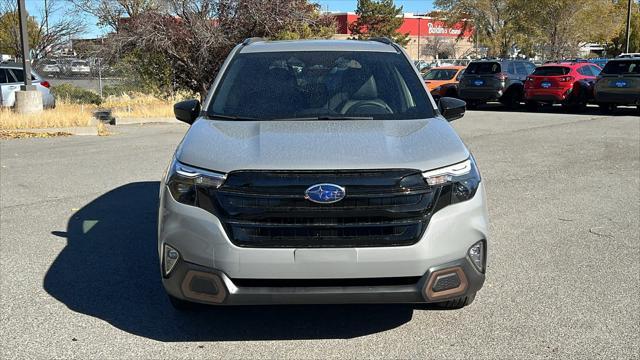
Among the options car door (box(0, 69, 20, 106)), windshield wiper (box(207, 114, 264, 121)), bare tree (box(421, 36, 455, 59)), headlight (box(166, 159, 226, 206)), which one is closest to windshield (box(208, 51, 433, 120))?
windshield wiper (box(207, 114, 264, 121))

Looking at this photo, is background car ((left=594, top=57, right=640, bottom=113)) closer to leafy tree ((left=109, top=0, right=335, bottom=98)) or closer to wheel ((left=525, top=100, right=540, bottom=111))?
wheel ((left=525, top=100, right=540, bottom=111))

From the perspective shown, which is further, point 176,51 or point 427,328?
point 176,51

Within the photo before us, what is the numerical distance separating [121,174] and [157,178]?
0.69m

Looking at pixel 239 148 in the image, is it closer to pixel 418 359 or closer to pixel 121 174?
pixel 418 359

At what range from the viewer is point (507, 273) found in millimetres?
4914

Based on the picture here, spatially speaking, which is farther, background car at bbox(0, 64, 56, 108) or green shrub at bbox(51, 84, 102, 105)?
→ green shrub at bbox(51, 84, 102, 105)

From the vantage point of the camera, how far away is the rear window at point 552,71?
803 inches

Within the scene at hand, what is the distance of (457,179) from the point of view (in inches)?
137

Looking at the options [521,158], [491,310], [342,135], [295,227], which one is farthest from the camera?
[521,158]

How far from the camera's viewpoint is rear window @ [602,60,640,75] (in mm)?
18375

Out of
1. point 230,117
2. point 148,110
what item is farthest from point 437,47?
point 230,117

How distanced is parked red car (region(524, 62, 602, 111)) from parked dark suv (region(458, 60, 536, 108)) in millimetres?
1052

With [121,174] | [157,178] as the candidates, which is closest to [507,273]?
[157,178]

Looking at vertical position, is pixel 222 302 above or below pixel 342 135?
below
